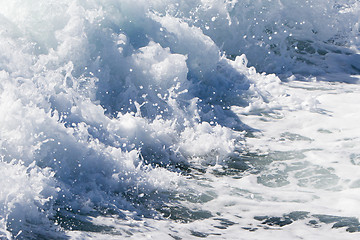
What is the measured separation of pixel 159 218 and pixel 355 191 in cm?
248

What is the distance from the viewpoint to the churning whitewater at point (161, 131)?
18.1ft

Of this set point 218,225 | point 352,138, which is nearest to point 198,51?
point 352,138

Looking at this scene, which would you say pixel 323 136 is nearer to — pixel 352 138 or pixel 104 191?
pixel 352 138

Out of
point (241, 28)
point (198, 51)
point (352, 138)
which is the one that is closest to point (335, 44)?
point (241, 28)

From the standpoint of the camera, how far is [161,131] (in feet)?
25.5

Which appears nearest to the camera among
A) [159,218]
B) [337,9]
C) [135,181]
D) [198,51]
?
[159,218]

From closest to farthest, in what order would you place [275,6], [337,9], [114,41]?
1. [114,41]
2. [275,6]
3. [337,9]

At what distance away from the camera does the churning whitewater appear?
5.53 metres

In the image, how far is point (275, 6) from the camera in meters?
14.1

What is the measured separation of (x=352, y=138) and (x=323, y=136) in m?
0.43

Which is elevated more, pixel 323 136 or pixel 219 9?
pixel 219 9

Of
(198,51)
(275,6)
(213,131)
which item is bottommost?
(213,131)

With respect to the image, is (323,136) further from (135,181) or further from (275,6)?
(275,6)

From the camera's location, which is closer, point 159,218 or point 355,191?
point 159,218
